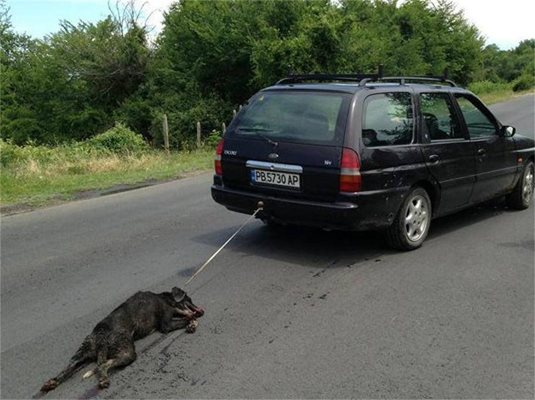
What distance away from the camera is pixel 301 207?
5.55 m

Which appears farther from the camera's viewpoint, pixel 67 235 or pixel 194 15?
pixel 194 15

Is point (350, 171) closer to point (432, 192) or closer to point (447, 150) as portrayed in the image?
point (432, 192)

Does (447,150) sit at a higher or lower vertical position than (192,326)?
higher

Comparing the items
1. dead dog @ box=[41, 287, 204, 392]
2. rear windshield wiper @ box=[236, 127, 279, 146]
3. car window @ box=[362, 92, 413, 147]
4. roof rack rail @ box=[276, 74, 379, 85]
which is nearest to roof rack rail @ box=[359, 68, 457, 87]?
roof rack rail @ box=[276, 74, 379, 85]

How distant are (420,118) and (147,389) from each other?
4057mm

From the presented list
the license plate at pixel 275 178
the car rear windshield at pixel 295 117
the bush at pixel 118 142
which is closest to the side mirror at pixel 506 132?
the car rear windshield at pixel 295 117

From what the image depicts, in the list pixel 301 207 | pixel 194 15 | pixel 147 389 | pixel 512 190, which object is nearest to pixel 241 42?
pixel 194 15

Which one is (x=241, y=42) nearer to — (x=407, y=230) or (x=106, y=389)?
(x=407, y=230)

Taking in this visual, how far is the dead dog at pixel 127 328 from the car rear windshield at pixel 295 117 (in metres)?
2.04

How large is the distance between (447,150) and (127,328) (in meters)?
4.05

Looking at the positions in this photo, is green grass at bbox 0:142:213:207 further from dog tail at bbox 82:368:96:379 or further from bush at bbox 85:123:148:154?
dog tail at bbox 82:368:96:379

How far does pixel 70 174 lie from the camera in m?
13.1

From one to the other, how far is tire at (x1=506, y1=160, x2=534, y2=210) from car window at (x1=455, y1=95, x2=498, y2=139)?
1.04 meters

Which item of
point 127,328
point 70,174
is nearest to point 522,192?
point 127,328
